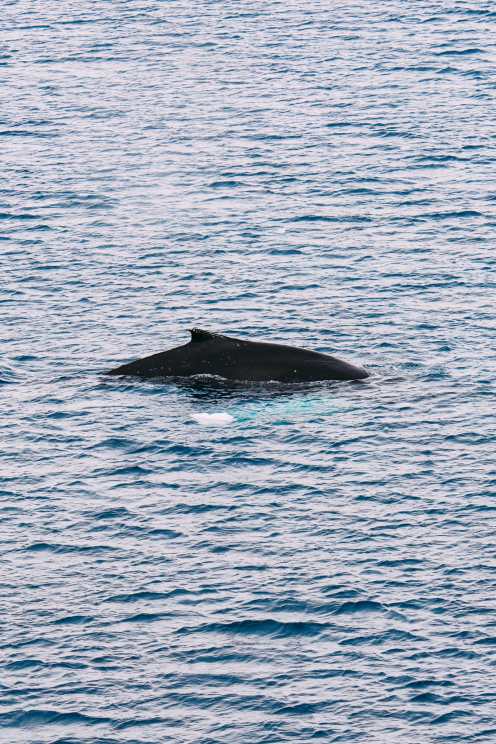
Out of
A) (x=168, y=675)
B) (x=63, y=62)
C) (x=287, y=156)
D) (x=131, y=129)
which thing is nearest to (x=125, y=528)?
(x=168, y=675)

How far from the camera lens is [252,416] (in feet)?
201

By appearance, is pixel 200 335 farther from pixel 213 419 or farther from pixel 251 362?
pixel 213 419

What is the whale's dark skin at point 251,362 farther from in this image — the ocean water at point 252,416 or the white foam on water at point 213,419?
the white foam on water at point 213,419

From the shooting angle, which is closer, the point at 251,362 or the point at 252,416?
the point at 252,416

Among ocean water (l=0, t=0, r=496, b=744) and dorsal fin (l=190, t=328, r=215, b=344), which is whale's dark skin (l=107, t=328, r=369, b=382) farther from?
ocean water (l=0, t=0, r=496, b=744)

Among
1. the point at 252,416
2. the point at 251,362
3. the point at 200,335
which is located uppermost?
the point at 200,335

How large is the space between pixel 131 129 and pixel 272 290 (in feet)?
103

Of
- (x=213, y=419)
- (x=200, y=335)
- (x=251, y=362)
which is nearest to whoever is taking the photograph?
(x=213, y=419)

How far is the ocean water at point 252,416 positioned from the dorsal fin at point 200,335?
6.01 feet

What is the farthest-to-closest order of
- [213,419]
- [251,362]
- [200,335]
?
1. [200,335]
2. [251,362]
3. [213,419]

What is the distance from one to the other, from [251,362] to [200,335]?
226 centimetres

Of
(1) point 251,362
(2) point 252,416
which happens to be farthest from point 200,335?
(2) point 252,416

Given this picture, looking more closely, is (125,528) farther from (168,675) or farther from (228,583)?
(168,675)

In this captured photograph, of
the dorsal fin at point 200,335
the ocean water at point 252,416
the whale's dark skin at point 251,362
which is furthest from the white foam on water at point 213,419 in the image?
the dorsal fin at point 200,335
